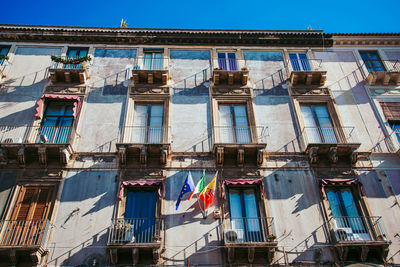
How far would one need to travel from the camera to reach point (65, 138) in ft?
48.8

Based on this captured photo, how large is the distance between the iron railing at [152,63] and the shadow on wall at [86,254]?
9.26 metres

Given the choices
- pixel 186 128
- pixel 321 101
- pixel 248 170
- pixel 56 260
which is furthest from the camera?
pixel 321 101

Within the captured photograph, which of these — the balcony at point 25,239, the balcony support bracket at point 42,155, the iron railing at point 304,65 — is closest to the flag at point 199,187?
the balcony at point 25,239

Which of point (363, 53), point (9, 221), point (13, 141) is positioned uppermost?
point (363, 53)

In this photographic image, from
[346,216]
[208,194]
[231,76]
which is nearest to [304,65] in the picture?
[231,76]

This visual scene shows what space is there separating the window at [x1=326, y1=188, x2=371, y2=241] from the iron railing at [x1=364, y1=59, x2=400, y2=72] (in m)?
8.35

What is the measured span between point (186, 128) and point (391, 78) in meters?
11.0

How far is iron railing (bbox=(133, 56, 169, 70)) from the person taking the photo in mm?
18391

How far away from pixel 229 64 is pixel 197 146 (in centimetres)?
590


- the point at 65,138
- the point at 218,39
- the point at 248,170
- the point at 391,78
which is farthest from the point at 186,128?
the point at 391,78

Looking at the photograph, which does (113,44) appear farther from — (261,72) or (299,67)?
(299,67)

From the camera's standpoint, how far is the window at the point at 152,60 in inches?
727

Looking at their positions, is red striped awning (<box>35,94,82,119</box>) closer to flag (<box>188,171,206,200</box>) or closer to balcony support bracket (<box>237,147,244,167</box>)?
flag (<box>188,171,206,200</box>)

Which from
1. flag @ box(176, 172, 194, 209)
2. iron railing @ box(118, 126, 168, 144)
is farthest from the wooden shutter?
iron railing @ box(118, 126, 168, 144)
